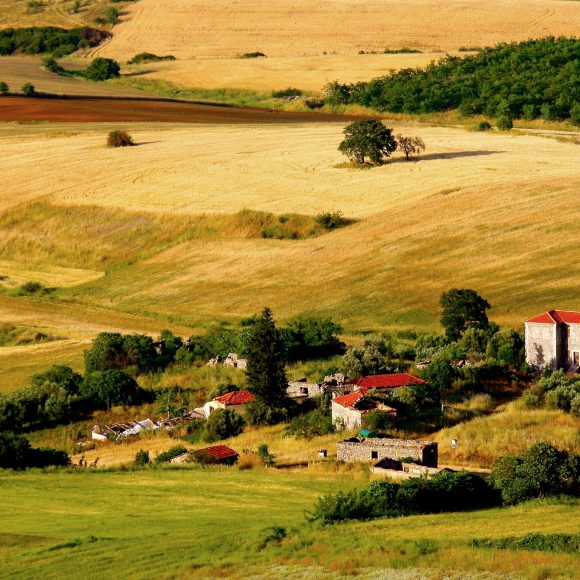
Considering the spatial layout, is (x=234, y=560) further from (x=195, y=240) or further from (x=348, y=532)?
(x=195, y=240)

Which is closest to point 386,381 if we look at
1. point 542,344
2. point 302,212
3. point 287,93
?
point 542,344

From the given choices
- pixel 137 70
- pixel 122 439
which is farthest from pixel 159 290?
pixel 137 70

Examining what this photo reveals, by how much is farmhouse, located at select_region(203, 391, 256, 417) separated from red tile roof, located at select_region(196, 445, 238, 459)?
5809 millimetres

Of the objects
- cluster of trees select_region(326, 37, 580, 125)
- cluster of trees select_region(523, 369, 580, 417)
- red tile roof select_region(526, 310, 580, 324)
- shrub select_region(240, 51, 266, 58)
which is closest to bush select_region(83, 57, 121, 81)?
shrub select_region(240, 51, 266, 58)

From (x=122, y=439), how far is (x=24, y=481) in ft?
31.8

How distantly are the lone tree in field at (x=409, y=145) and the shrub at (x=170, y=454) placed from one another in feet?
204

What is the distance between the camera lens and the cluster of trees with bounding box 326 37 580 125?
5468 inches

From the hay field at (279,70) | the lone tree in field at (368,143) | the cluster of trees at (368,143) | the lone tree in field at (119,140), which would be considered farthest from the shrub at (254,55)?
the lone tree in field at (368,143)

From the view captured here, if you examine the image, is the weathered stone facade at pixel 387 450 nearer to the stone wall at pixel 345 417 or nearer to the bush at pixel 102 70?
the stone wall at pixel 345 417

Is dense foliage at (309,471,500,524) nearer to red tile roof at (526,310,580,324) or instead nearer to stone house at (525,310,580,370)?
stone house at (525,310,580,370)

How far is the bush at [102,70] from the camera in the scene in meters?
180

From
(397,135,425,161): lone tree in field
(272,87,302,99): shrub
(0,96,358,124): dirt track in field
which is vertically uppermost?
(272,87,302,99): shrub

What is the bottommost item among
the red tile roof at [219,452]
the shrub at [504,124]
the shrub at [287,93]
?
the red tile roof at [219,452]

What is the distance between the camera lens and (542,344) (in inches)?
2525
